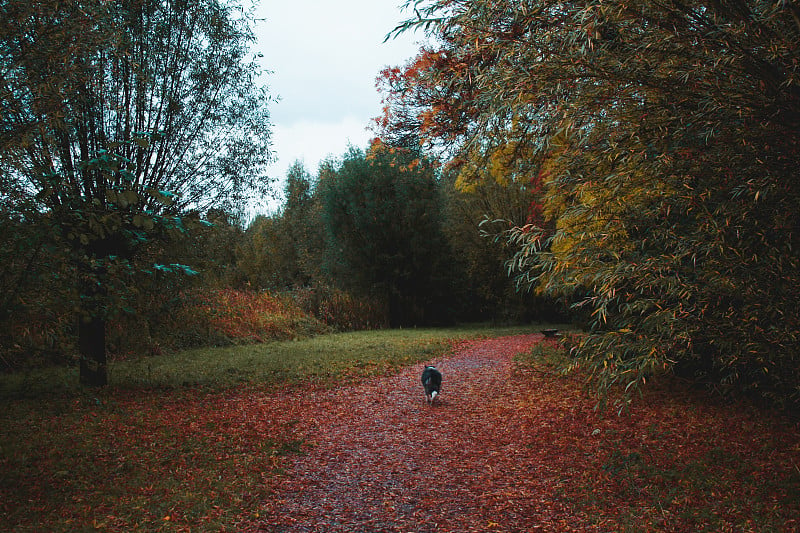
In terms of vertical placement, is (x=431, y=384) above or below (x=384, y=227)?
below

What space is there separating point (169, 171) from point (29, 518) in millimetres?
6218

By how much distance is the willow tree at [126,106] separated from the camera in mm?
4598

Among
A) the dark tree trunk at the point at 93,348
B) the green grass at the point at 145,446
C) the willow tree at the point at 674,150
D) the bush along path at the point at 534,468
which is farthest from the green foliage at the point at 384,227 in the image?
the willow tree at the point at 674,150

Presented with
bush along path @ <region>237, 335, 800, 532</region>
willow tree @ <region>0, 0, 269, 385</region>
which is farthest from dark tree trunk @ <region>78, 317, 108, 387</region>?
bush along path @ <region>237, 335, 800, 532</region>

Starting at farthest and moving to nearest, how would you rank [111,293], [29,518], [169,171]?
[169,171] → [111,293] → [29,518]

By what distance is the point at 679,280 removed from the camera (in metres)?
3.88

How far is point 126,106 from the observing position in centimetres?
814

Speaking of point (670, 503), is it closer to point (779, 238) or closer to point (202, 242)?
point (779, 238)

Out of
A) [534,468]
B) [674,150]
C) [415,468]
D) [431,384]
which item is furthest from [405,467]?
[674,150]

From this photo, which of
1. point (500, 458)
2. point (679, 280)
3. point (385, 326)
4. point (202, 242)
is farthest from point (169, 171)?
point (385, 326)

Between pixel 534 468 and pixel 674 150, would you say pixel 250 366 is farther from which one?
pixel 674 150

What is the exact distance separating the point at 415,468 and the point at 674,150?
3.65 meters

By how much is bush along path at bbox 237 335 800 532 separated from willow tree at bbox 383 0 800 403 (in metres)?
0.98

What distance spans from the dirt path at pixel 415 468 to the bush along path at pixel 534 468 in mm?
16
